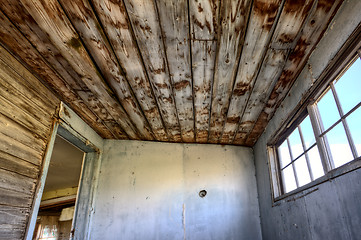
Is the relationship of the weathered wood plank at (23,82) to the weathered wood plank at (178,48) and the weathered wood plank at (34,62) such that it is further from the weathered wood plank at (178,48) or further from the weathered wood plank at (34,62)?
the weathered wood plank at (178,48)

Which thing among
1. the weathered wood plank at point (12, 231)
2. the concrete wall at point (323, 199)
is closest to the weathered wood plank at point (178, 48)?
the concrete wall at point (323, 199)

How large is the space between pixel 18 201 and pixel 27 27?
1.39 meters

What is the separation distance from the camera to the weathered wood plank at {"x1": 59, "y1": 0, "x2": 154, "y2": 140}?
1606 millimetres

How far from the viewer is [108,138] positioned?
3.77m

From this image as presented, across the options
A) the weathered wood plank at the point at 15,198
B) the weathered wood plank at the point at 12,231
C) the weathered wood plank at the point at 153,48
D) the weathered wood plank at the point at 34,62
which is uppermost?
the weathered wood plank at the point at 34,62

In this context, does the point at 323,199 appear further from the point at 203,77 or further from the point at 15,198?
the point at 15,198

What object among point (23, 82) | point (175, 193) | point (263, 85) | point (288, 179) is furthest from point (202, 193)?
point (23, 82)

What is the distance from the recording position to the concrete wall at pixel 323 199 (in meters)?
1.48

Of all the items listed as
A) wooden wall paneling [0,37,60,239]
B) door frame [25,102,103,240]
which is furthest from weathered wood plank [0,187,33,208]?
door frame [25,102,103,240]

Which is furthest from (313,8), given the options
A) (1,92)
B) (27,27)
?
(1,92)

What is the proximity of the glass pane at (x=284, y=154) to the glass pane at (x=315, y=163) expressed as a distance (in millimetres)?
535

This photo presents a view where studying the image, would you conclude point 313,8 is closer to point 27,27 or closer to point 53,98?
point 27,27

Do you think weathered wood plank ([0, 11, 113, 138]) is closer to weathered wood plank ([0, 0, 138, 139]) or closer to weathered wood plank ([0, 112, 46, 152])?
weathered wood plank ([0, 0, 138, 139])

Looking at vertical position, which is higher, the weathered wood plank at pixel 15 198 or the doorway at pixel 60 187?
the doorway at pixel 60 187
